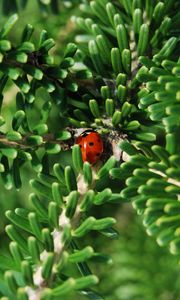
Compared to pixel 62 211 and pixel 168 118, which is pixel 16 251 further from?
pixel 168 118

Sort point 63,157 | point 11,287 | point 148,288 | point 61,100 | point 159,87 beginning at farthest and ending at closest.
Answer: point 63,157 < point 148,288 < point 61,100 < point 159,87 < point 11,287

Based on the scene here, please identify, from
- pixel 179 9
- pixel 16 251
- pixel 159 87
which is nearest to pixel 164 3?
pixel 179 9

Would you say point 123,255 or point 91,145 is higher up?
point 91,145

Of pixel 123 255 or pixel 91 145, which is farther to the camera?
pixel 123 255

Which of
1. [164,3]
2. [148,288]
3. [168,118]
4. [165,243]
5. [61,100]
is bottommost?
[148,288]

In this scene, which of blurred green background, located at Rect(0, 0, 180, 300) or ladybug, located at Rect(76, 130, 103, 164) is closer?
ladybug, located at Rect(76, 130, 103, 164)
